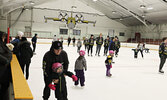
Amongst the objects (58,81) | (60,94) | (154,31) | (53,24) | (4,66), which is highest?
(53,24)

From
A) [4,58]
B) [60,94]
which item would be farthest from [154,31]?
[4,58]

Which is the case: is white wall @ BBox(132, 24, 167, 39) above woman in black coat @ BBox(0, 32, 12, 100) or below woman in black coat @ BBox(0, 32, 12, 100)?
above

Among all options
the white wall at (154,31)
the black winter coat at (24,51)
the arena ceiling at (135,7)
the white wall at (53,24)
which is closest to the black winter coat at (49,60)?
the black winter coat at (24,51)

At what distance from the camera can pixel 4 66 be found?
237 cm

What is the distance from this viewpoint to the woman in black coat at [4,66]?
7.13 ft

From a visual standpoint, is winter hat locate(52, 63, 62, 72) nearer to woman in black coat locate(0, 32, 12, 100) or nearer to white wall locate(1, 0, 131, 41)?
woman in black coat locate(0, 32, 12, 100)

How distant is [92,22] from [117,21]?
17.9 ft

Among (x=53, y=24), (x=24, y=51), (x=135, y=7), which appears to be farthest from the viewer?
(x=53, y=24)

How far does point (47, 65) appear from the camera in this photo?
86.0 inches

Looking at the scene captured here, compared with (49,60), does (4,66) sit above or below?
below

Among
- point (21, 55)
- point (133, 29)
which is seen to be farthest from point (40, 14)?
point (21, 55)

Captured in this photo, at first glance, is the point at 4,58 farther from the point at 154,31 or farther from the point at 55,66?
the point at 154,31

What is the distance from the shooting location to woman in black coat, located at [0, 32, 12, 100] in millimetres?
2174

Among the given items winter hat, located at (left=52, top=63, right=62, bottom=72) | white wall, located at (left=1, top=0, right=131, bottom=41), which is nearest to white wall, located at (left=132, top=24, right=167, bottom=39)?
white wall, located at (left=1, top=0, right=131, bottom=41)
